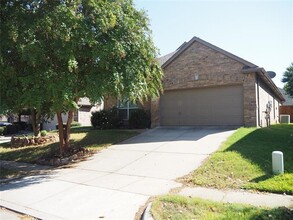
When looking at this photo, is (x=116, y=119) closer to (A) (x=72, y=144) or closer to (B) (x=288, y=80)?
(A) (x=72, y=144)

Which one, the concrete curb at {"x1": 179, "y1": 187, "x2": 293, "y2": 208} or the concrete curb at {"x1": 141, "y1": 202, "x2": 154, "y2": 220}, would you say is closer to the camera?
the concrete curb at {"x1": 141, "y1": 202, "x2": 154, "y2": 220}

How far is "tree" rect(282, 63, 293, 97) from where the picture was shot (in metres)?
35.5

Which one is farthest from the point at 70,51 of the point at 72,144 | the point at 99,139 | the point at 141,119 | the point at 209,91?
the point at 209,91

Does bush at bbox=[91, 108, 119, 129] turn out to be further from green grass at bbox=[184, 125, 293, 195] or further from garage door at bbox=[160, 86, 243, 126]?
green grass at bbox=[184, 125, 293, 195]

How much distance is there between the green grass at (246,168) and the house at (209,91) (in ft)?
14.1

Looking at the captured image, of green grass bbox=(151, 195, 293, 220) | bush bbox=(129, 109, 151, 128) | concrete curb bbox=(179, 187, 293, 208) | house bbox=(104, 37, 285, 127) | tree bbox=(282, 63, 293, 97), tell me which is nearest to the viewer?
green grass bbox=(151, 195, 293, 220)

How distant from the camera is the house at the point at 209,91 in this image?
14.7m

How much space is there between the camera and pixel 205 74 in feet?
51.9

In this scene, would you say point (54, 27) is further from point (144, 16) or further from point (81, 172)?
point (81, 172)

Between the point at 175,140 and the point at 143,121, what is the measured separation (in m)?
4.91

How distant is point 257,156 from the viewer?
340 inches

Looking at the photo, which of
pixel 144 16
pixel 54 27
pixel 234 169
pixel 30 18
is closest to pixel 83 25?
pixel 54 27

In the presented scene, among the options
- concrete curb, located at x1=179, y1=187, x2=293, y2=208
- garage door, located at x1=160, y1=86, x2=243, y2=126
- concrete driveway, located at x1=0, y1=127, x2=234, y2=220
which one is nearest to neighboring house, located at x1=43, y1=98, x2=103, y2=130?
garage door, located at x1=160, y1=86, x2=243, y2=126

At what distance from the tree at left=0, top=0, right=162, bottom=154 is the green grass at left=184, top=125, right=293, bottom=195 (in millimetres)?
3788
